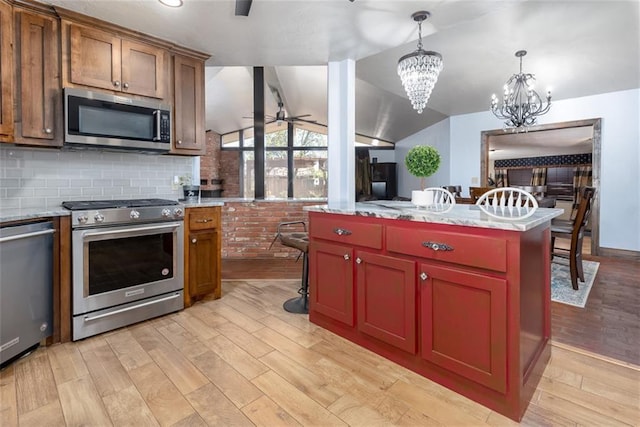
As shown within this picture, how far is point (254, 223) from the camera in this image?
4340 millimetres

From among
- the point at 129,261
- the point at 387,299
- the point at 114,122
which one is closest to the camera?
the point at 387,299

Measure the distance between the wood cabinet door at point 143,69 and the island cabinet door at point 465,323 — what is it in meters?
2.57

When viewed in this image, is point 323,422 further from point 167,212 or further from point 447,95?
point 447,95

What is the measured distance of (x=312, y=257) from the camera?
7.68 feet

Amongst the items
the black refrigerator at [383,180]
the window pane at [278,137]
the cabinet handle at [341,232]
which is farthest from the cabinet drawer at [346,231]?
the window pane at [278,137]

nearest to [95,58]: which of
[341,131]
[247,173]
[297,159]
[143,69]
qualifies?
[143,69]

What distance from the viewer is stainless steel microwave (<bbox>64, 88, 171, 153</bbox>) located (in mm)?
2250

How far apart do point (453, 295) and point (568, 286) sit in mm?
2556

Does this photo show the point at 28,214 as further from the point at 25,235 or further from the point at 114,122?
the point at 114,122

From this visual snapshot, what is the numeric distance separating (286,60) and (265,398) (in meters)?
2.92

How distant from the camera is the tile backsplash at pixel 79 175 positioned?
2.30m

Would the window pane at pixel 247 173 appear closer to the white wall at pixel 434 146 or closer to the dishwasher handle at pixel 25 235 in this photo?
the white wall at pixel 434 146

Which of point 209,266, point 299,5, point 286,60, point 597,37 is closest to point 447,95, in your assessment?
point 597,37

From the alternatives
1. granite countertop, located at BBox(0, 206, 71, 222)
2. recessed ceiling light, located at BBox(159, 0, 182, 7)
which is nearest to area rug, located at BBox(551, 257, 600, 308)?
recessed ceiling light, located at BBox(159, 0, 182, 7)
